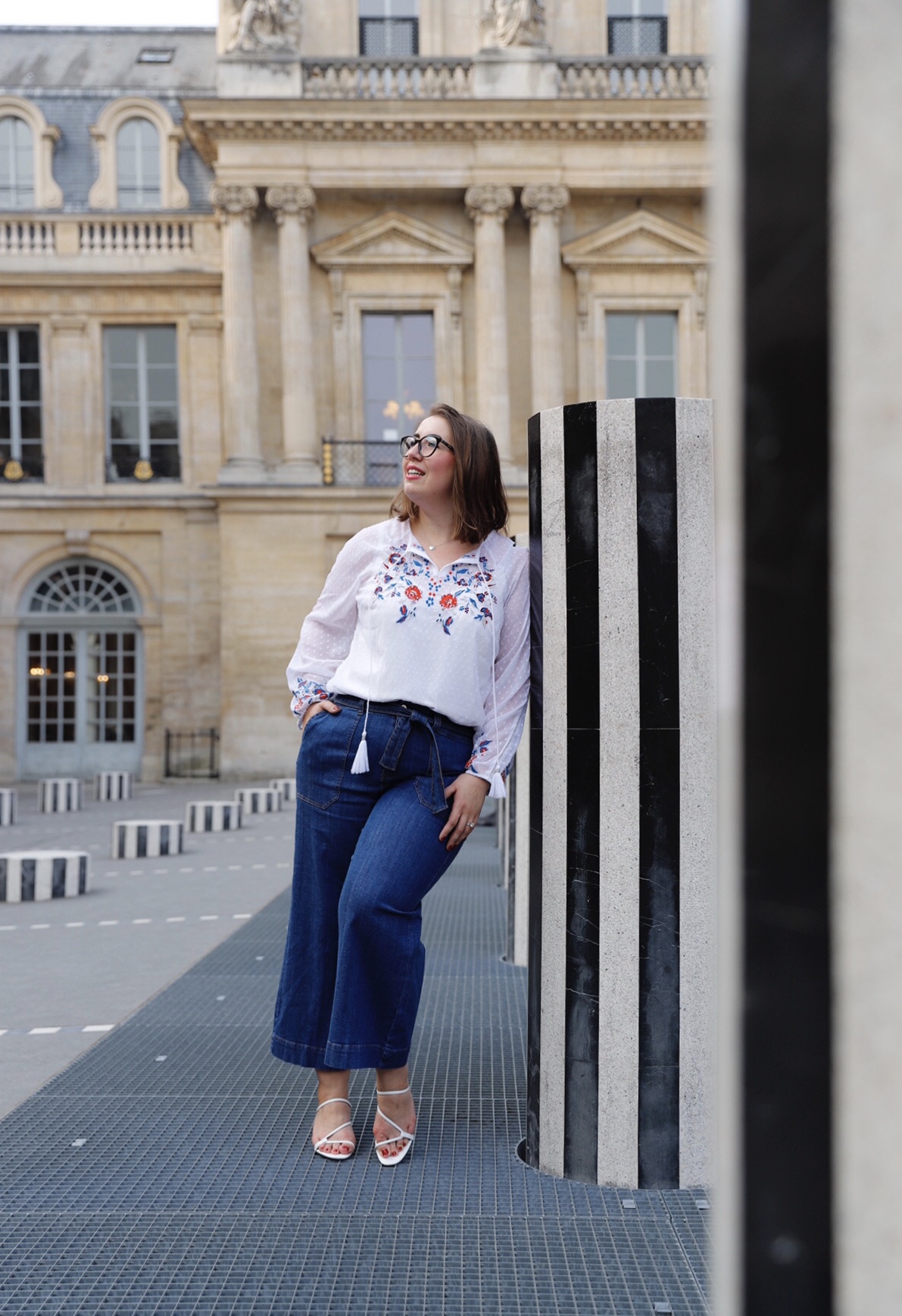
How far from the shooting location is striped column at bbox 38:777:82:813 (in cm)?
1587

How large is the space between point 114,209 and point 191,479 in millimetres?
5654

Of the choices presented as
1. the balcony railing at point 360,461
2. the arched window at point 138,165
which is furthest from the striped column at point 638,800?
the arched window at point 138,165

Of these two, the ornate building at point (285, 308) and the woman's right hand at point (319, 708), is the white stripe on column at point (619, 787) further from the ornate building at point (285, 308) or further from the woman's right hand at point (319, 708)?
the ornate building at point (285, 308)

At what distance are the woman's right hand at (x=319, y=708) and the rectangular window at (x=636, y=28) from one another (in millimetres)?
24833

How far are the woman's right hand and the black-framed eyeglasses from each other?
1.95ft

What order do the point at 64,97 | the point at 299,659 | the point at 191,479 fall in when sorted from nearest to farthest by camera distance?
1. the point at 299,659
2. the point at 191,479
3. the point at 64,97

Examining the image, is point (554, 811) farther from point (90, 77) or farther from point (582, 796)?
point (90, 77)

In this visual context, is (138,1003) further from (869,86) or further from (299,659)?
(869,86)

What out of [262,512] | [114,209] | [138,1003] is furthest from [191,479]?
[138,1003]

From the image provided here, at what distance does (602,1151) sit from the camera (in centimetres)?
263

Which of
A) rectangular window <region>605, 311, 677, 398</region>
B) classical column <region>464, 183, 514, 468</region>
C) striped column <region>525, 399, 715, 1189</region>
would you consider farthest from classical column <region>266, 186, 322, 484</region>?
striped column <region>525, 399, 715, 1189</region>

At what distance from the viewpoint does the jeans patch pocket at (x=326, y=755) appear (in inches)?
115

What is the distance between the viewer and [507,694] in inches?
116

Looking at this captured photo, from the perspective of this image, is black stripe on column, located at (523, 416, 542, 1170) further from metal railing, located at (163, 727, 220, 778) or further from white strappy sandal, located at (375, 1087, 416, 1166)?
metal railing, located at (163, 727, 220, 778)
